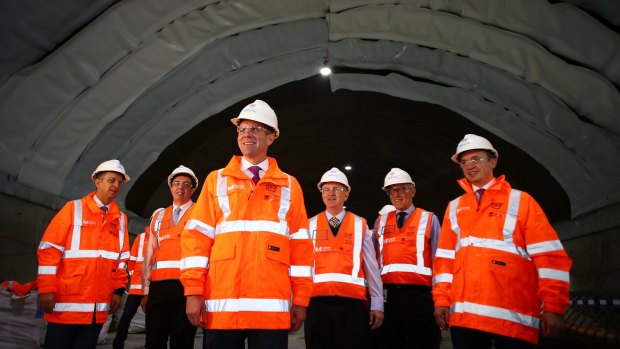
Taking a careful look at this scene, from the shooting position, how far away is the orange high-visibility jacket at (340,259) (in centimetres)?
504

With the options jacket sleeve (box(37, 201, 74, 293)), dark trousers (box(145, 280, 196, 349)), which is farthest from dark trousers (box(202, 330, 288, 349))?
dark trousers (box(145, 280, 196, 349))

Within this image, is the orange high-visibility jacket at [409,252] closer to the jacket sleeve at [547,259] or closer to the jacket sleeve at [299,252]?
the jacket sleeve at [547,259]

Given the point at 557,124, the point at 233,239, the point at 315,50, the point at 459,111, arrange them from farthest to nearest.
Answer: the point at 459,111, the point at 315,50, the point at 557,124, the point at 233,239

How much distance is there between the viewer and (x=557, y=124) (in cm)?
756

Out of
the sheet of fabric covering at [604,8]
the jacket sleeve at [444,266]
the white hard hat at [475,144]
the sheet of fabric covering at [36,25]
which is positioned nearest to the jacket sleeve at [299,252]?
the jacket sleeve at [444,266]

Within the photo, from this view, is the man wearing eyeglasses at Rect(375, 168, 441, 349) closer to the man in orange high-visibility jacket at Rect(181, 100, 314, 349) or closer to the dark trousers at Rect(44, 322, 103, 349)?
the man in orange high-visibility jacket at Rect(181, 100, 314, 349)

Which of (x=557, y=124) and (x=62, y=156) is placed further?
(x=557, y=124)

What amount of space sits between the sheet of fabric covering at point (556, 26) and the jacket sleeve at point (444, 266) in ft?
10.5

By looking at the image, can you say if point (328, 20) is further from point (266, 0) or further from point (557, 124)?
point (557, 124)

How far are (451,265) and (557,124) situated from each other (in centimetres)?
454

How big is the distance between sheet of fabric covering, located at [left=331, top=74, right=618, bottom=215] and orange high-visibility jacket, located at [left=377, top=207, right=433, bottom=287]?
11.5 feet

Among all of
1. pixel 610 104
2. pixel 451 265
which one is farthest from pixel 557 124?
pixel 451 265

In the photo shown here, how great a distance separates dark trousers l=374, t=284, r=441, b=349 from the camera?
5.24m

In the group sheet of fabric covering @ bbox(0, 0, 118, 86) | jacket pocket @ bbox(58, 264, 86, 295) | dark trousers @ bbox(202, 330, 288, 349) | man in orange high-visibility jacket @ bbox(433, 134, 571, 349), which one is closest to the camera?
dark trousers @ bbox(202, 330, 288, 349)
